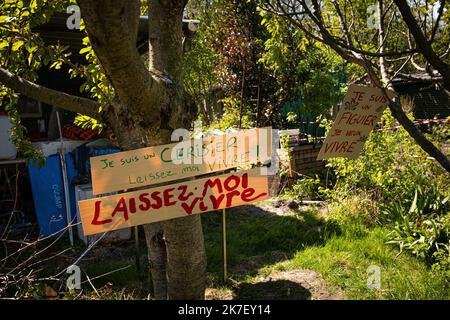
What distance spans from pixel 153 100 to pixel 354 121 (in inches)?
44.1

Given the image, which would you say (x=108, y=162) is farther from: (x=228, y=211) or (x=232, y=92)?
(x=232, y=92)

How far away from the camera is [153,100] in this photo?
1.86 meters

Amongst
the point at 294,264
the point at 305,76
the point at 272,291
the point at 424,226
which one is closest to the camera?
the point at 272,291

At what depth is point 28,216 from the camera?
20.3ft

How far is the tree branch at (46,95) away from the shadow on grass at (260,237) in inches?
87.6

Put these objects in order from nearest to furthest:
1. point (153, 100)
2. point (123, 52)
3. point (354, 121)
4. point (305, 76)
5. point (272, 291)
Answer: point (123, 52), point (153, 100), point (354, 121), point (272, 291), point (305, 76)

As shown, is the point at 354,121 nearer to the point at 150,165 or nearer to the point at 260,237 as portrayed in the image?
the point at 150,165

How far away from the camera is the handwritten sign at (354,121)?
2.01 metres

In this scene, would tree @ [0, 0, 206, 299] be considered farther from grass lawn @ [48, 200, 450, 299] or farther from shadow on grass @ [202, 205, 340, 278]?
shadow on grass @ [202, 205, 340, 278]

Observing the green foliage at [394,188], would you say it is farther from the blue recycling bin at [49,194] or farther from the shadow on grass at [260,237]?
the blue recycling bin at [49,194]

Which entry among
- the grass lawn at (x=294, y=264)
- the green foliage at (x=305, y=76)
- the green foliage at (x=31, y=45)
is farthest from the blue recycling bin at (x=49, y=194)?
the green foliage at (x=305, y=76)

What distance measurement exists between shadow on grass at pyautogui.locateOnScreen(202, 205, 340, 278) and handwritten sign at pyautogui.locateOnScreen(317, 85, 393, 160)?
6.83 ft

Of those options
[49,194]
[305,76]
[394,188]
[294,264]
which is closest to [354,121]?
[294,264]

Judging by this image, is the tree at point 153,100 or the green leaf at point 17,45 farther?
the green leaf at point 17,45
